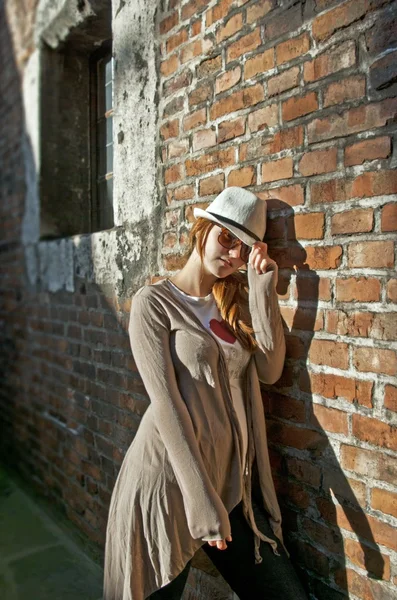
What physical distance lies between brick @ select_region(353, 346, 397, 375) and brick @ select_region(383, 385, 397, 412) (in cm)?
4

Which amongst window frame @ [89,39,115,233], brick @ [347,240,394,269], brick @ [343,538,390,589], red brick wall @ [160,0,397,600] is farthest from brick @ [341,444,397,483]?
window frame @ [89,39,115,233]

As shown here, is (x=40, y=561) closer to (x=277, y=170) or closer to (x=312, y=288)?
(x=312, y=288)

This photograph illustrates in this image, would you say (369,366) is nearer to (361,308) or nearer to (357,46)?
(361,308)

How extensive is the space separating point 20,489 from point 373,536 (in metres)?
3.27

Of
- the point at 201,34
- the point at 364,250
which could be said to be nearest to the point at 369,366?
the point at 364,250

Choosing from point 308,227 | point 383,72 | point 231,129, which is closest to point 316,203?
point 308,227

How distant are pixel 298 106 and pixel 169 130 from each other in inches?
31.1

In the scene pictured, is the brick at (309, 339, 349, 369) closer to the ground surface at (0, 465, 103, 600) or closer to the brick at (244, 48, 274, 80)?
the brick at (244, 48, 274, 80)

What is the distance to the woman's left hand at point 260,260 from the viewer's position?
5.79 ft

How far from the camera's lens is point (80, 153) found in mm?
3812

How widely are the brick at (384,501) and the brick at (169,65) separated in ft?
6.25

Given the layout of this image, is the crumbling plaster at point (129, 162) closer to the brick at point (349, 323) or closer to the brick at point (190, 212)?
the brick at point (190, 212)

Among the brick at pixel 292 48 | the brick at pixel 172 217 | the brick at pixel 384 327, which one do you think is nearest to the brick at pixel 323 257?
the brick at pixel 384 327

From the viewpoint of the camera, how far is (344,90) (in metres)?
1.63
